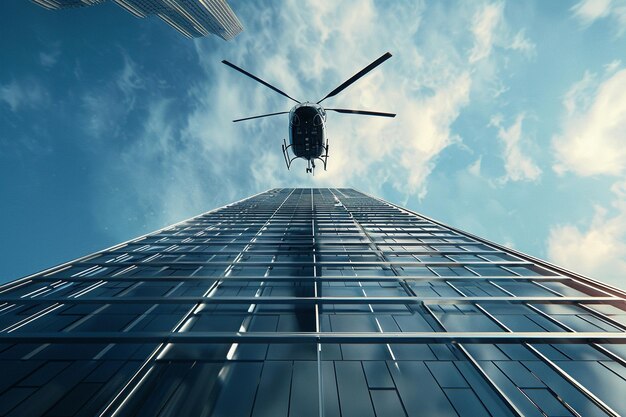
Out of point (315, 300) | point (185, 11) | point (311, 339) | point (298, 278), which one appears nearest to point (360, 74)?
point (298, 278)

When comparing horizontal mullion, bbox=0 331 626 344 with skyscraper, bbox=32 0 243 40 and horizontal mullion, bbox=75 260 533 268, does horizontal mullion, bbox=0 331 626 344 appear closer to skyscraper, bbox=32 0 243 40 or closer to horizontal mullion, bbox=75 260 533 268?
horizontal mullion, bbox=75 260 533 268

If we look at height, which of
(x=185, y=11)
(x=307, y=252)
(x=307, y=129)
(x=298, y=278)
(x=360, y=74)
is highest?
(x=185, y=11)

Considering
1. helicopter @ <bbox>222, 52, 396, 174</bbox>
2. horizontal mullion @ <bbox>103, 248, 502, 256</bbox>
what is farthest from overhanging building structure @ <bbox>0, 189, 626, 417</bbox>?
helicopter @ <bbox>222, 52, 396, 174</bbox>

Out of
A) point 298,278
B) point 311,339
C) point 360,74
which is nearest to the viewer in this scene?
point 311,339

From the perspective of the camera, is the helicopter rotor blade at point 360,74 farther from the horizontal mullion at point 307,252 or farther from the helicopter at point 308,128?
the horizontal mullion at point 307,252

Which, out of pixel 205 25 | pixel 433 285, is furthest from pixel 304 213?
pixel 205 25

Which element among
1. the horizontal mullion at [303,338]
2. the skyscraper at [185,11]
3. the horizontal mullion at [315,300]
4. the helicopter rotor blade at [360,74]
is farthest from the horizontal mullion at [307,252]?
the skyscraper at [185,11]

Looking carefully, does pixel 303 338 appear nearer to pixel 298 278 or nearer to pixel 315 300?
pixel 315 300
